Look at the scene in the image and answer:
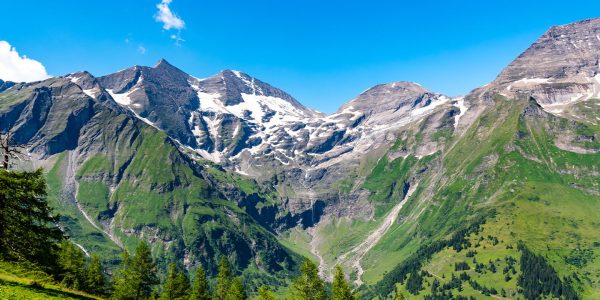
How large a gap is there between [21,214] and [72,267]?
152 ft

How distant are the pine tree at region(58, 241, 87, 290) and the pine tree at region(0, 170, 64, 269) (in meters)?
41.6

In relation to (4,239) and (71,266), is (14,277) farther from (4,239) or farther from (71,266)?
(71,266)

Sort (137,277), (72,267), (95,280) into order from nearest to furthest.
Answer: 1. (137,277)
2. (72,267)
3. (95,280)

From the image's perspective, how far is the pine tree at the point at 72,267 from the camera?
71500mm

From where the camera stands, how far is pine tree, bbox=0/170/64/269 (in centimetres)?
3216

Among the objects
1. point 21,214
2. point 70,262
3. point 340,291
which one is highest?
point 21,214

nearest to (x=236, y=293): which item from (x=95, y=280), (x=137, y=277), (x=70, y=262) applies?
(x=137, y=277)

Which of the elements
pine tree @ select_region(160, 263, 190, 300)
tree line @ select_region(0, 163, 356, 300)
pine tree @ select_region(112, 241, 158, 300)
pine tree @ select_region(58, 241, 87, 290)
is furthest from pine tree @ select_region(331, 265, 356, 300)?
pine tree @ select_region(58, 241, 87, 290)

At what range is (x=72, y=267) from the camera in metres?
72.9

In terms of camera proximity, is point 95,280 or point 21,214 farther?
point 95,280

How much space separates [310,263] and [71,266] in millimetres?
42507

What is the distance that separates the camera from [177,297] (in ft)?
239

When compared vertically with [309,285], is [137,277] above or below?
below

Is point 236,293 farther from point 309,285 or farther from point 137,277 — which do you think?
point 309,285
